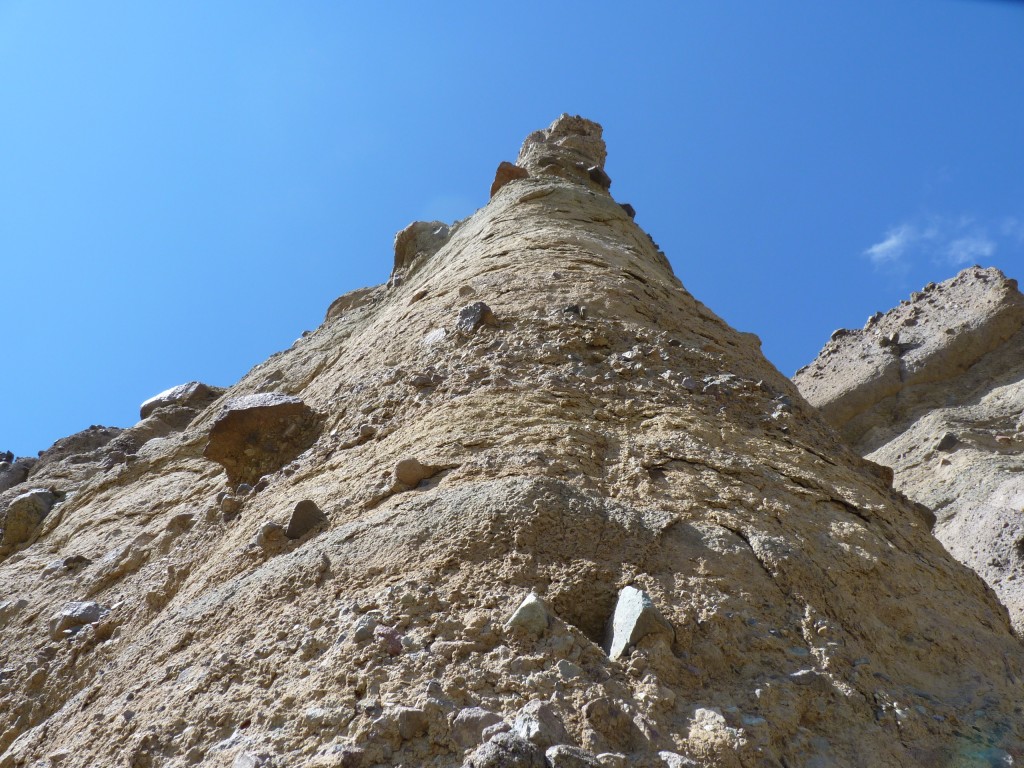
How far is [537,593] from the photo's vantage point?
2715mm

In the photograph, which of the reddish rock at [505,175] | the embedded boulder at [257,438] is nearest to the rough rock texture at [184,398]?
the reddish rock at [505,175]

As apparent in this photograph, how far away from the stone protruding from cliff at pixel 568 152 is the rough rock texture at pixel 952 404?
14.6 ft

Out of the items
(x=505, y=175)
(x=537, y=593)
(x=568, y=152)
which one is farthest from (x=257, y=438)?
(x=568, y=152)

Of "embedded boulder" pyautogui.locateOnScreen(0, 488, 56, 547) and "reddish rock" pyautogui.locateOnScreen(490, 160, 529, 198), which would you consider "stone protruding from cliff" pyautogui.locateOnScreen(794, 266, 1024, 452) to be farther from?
"embedded boulder" pyautogui.locateOnScreen(0, 488, 56, 547)

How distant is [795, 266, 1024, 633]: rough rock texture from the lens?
7492mm

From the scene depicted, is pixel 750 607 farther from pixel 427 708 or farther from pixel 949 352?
pixel 949 352

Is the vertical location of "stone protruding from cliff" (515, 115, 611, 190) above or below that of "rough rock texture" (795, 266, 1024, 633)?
above

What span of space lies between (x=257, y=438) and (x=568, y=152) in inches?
276

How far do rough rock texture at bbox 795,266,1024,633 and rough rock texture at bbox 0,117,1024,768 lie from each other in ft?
11.6

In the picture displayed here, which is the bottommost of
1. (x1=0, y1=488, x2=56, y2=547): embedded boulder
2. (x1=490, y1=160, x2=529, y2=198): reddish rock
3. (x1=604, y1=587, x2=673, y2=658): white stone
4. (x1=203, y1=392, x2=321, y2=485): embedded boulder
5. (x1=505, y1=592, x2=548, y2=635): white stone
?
(x1=604, y1=587, x2=673, y2=658): white stone

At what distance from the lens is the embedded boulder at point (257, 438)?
4844mm

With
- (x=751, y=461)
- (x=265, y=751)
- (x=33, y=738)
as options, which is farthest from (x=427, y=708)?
(x=751, y=461)

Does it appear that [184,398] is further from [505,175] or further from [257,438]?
[257,438]

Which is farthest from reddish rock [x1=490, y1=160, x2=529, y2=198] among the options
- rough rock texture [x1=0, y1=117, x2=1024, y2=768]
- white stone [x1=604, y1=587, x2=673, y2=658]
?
white stone [x1=604, y1=587, x2=673, y2=658]
